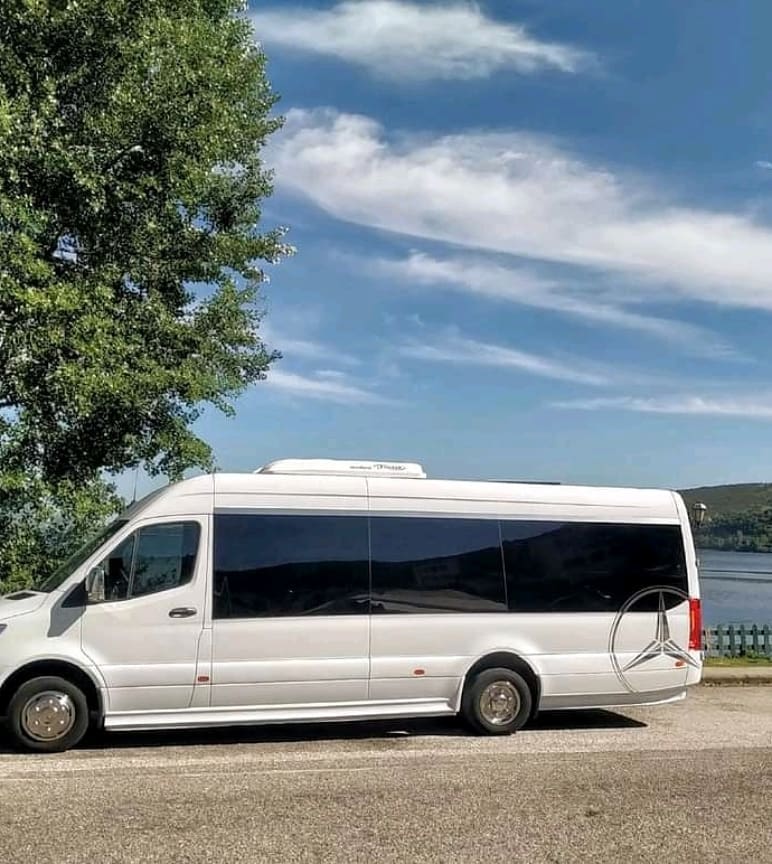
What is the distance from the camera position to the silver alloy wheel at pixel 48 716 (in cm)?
880

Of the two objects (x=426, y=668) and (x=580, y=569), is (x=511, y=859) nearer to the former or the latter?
(x=426, y=668)

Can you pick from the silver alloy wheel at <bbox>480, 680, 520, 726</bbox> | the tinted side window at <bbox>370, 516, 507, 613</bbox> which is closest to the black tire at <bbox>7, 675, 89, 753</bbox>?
the tinted side window at <bbox>370, 516, 507, 613</bbox>

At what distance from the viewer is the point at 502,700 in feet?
33.4

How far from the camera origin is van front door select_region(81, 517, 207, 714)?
A: 29.8 ft

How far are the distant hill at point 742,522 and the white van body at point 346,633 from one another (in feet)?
292

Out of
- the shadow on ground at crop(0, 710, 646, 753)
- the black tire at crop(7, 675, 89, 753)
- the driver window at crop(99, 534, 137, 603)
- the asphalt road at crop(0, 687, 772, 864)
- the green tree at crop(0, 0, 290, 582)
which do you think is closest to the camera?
the asphalt road at crop(0, 687, 772, 864)

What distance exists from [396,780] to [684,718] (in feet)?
16.7

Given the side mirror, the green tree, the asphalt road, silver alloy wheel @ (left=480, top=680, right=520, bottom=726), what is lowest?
the asphalt road

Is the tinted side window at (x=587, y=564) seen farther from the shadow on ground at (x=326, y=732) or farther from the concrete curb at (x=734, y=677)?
the concrete curb at (x=734, y=677)

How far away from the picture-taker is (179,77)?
45.6 feet

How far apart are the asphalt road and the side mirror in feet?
4.66

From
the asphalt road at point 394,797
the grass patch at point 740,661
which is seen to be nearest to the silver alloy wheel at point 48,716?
the asphalt road at point 394,797

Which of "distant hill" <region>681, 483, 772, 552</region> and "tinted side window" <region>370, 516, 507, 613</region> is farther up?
"distant hill" <region>681, 483, 772, 552</region>

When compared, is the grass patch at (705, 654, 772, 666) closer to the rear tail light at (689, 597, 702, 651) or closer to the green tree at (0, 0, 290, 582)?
the rear tail light at (689, 597, 702, 651)
